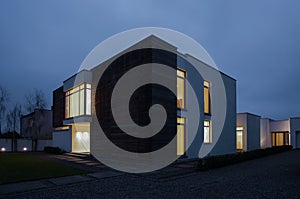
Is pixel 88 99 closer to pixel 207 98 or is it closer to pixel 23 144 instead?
pixel 207 98

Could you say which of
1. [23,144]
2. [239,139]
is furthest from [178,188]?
[23,144]

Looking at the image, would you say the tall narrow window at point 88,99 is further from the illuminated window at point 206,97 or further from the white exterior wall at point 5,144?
the white exterior wall at point 5,144

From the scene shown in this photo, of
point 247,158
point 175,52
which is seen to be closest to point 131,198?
point 175,52

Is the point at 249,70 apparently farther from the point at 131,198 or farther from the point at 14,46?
the point at 131,198

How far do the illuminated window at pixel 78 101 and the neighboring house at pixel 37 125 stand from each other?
8900 mm

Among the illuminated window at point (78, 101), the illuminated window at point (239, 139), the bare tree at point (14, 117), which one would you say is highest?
the illuminated window at point (78, 101)

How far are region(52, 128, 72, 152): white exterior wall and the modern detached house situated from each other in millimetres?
73

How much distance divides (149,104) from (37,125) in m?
19.0

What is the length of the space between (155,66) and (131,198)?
263 inches

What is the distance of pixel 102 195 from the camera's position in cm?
546

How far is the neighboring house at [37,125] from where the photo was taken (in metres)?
24.7

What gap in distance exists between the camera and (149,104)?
10.3m

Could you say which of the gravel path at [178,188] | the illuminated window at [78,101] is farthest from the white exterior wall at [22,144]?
the gravel path at [178,188]

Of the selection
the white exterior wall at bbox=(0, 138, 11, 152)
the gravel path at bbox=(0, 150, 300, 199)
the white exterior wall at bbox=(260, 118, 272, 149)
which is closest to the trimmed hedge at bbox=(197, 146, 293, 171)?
the gravel path at bbox=(0, 150, 300, 199)
